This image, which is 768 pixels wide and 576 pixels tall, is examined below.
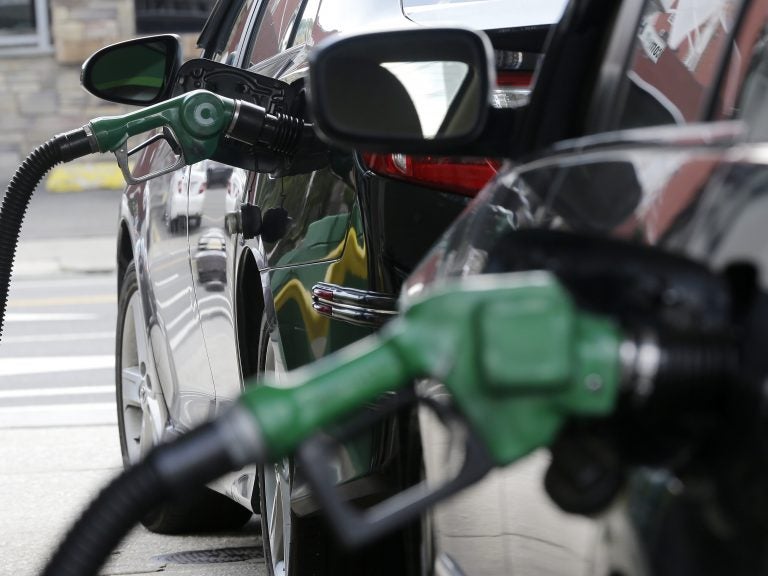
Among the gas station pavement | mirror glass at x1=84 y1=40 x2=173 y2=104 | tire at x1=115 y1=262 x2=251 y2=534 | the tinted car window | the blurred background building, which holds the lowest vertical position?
the blurred background building

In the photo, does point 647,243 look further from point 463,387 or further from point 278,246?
point 278,246

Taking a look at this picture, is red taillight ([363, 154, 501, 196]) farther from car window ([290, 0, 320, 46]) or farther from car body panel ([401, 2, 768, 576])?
car body panel ([401, 2, 768, 576])

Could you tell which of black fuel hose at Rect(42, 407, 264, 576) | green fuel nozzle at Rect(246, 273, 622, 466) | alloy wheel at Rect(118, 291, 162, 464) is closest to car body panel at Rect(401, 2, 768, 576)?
green fuel nozzle at Rect(246, 273, 622, 466)

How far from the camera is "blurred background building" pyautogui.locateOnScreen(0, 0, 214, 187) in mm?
21172

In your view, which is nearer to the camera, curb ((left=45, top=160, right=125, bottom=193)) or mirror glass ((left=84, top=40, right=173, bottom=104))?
mirror glass ((left=84, top=40, right=173, bottom=104))

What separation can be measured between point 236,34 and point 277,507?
162 cm

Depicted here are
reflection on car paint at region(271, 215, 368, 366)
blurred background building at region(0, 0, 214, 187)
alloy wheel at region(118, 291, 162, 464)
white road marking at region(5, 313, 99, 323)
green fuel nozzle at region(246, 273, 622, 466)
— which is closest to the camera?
green fuel nozzle at region(246, 273, 622, 466)

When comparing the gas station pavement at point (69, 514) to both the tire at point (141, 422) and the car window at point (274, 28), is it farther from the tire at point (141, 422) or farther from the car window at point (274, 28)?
the car window at point (274, 28)

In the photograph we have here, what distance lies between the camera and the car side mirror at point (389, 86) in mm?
2152

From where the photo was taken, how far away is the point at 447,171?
3.02 m

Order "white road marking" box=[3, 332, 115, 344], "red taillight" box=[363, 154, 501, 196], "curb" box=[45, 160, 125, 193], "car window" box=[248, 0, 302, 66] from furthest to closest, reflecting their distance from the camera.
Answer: "curb" box=[45, 160, 125, 193], "white road marking" box=[3, 332, 115, 344], "car window" box=[248, 0, 302, 66], "red taillight" box=[363, 154, 501, 196]

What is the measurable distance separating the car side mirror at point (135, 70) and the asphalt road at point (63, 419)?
1.17m

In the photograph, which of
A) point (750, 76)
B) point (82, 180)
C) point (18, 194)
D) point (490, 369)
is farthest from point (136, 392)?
point (82, 180)

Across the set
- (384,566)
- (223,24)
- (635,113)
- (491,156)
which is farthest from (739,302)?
(223,24)
